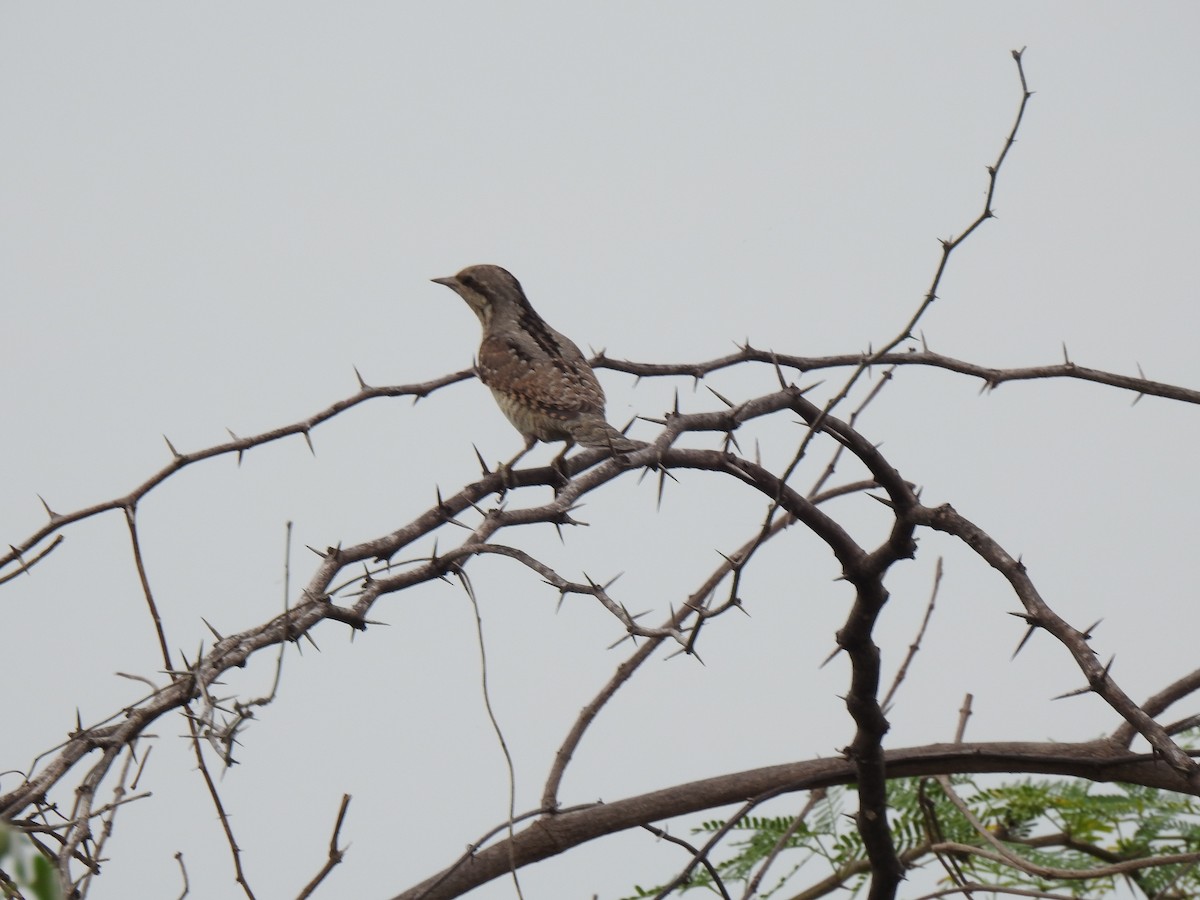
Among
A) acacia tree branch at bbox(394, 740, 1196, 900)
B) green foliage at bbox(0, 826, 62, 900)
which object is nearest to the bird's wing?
acacia tree branch at bbox(394, 740, 1196, 900)

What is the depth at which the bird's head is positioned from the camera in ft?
15.3

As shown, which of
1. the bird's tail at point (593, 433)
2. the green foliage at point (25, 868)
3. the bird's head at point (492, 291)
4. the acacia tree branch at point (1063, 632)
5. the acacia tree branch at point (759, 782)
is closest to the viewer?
the green foliage at point (25, 868)

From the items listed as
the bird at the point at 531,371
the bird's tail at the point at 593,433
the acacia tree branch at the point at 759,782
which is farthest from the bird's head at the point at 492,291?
the acacia tree branch at the point at 759,782

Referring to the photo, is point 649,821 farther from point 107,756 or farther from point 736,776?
point 107,756

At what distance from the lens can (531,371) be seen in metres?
3.85

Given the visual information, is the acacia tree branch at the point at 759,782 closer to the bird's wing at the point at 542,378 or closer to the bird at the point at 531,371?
the bird at the point at 531,371

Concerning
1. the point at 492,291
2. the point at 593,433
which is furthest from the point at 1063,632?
the point at 492,291

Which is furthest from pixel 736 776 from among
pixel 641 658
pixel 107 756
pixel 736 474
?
pixel 107 756

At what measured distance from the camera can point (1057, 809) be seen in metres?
3.83

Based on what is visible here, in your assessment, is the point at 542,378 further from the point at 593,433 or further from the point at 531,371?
the point at 593,433

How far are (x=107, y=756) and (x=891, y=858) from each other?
6.75 ft

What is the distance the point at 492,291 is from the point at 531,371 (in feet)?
3.11

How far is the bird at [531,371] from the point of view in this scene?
356cm

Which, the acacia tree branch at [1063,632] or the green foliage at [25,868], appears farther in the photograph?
the acacia tree branch at [1063,632]
